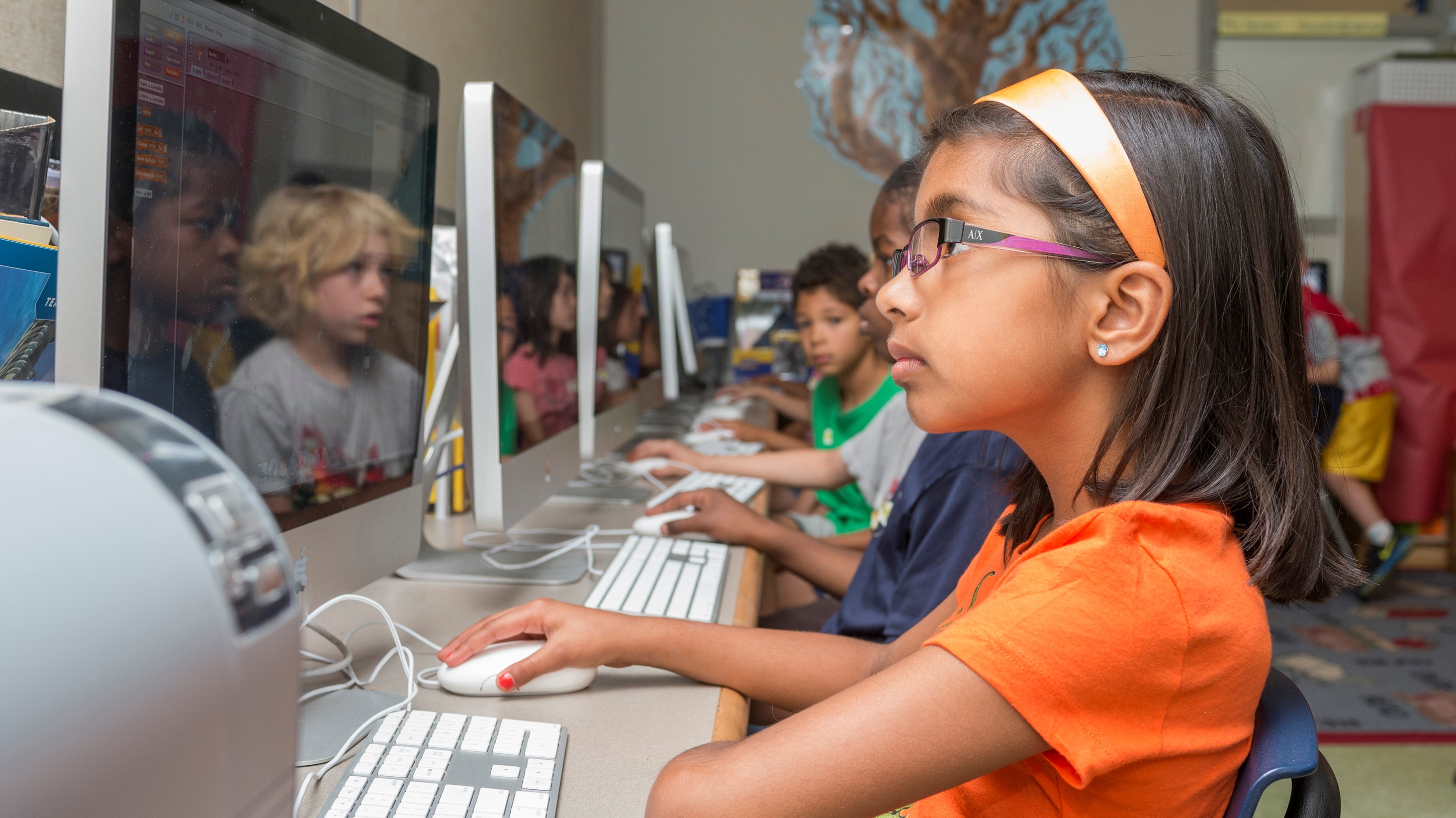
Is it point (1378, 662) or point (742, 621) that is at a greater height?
point (742, 621)

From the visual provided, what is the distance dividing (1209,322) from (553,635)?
0.55 m

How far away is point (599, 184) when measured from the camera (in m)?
1.62

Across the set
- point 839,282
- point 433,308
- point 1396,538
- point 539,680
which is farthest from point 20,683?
point 1396,538

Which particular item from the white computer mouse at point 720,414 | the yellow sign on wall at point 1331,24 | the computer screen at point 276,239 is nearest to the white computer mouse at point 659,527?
the computer screen at point 276,239

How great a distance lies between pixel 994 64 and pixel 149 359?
461 cm

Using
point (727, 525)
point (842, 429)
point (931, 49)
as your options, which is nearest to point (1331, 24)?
point (931, 49)

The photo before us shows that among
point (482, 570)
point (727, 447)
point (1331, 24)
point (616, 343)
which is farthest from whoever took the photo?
point (1331, 24)

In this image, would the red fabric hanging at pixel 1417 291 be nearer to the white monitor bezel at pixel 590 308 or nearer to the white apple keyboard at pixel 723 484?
the white apple keyboard at pixel 723 484

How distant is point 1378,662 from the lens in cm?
280

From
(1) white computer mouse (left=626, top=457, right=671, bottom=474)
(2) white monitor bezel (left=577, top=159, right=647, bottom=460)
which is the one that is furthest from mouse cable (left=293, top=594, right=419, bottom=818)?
(1) white computer mouse (left=626, top=457, right=671, bottom=474)

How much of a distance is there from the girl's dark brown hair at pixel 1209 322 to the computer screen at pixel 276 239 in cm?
53

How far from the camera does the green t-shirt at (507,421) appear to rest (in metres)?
1.07

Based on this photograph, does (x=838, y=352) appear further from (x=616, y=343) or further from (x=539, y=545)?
(x=539, y=545)

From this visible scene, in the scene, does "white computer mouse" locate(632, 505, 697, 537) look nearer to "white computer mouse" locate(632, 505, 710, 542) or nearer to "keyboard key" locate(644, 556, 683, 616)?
"white computer mouse" locate(632, 505, 710, 542)
